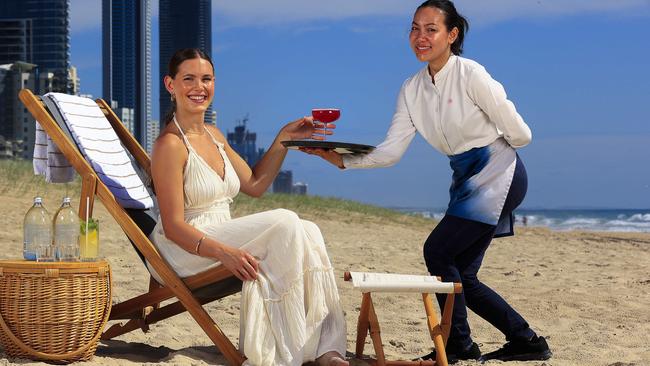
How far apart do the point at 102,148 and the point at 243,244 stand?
98 centimetres

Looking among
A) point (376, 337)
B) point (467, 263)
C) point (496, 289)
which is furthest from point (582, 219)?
point (376, 337)

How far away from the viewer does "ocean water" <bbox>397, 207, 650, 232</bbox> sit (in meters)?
39.8

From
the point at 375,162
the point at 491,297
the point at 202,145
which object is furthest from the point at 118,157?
the point at 491,297

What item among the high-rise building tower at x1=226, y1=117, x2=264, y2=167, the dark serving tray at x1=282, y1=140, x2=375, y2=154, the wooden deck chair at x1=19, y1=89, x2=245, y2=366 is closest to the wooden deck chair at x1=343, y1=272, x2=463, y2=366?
the wooden deck chair at x1=19, y1=89, x2=245, y2=366

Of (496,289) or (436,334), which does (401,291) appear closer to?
(436,334)

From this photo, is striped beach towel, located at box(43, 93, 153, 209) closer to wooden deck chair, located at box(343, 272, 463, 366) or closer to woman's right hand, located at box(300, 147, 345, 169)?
woman's right hand, located at box(300, 147, 345, 169)

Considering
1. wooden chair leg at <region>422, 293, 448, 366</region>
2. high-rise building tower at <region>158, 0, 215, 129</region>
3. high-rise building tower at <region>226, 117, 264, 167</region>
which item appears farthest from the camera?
high-rise building tower at <region>226, 117, 264, 167</region>

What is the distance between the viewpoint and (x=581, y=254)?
1177 cm

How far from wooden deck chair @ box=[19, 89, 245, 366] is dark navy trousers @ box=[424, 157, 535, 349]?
98 centimetres

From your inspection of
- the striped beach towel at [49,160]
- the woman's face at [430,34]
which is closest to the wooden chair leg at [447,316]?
the woman's face at [430,34]

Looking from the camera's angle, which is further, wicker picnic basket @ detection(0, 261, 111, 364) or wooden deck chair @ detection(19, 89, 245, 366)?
wooden deck chair @ detection(19, 89, 245, 366)

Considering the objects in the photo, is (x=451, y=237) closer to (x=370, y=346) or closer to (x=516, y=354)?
(x=516, y=354)

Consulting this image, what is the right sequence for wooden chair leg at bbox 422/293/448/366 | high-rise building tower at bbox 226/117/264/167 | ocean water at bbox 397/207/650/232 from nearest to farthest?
1. wooden chair leg at bbox 422/293/448/366
2. ocean water at bbox 397/207/650/232
3. high-rise building tower at bbox 226/117/264/167

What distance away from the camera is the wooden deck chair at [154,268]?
4.11m
